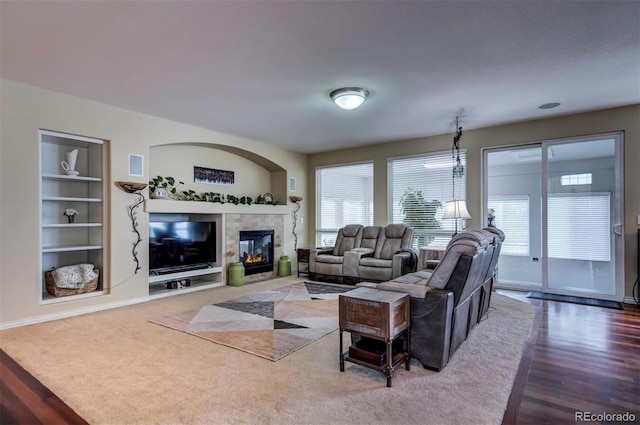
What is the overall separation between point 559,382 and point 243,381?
2184 millimetres

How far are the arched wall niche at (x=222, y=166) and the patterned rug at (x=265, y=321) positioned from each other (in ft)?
7.93

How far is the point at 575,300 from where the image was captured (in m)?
4.69

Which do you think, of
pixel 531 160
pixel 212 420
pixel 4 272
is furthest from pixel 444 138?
pixel 4 272

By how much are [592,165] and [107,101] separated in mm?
6611

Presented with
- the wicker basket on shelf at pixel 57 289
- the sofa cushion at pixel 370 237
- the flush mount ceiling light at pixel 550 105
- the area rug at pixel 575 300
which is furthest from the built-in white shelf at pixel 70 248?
the flush mount ceiling light at pixel 550 105

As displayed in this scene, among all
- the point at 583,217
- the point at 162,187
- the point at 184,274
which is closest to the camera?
the point at 583,217

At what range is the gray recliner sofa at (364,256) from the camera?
5.49 metres

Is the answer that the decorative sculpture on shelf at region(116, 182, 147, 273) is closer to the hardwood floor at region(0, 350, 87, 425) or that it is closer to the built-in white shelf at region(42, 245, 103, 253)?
the built-in white shelf at region(42, 245, 103, 253)

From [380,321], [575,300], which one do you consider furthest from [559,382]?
[575,300]

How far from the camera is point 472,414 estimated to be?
1997 mm

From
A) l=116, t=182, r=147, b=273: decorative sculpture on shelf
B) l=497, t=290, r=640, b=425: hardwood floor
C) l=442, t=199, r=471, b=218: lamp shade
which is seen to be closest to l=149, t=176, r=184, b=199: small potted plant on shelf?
l=116, t=182, r=147, b=273: decorative sculpture on shelf

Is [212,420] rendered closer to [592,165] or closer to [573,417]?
[573,417]

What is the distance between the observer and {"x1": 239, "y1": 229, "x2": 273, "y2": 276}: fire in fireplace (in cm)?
627

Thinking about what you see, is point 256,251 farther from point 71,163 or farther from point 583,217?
point 583,217
